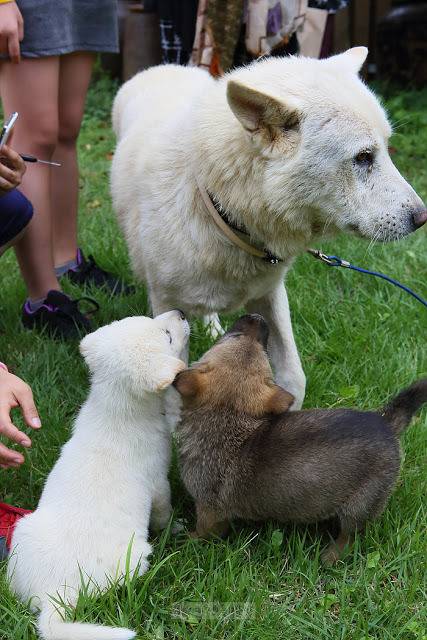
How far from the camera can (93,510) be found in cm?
234

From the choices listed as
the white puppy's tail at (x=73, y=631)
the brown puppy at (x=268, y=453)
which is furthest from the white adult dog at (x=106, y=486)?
the brown puppy at (x=268, y=453)

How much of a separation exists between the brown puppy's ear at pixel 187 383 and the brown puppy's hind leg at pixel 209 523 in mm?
415

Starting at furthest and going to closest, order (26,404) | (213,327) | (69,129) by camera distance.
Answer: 1. (69,129)
2. (213,327)
3. (26,404)

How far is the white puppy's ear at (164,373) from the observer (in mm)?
2465

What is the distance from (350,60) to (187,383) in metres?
1.54

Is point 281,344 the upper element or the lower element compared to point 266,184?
lower

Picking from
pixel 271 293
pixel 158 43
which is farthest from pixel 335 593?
pixel 158 43

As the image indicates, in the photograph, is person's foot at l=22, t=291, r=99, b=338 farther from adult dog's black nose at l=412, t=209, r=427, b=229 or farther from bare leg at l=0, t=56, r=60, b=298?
adult dog's black nose at l=412, t=209, r=427, b=229

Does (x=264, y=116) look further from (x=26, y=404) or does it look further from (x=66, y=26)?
(x=66, y=26)

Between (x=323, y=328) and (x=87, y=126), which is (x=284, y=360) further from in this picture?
(x=87, y=126)

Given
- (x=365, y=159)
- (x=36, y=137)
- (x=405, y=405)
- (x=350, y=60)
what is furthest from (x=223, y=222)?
(x=36, y=137)

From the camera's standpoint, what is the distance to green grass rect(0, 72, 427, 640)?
2328mm

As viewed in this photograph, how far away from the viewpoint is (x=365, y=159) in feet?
8.93

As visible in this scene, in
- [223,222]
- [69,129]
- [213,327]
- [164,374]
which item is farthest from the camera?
[69,129]
